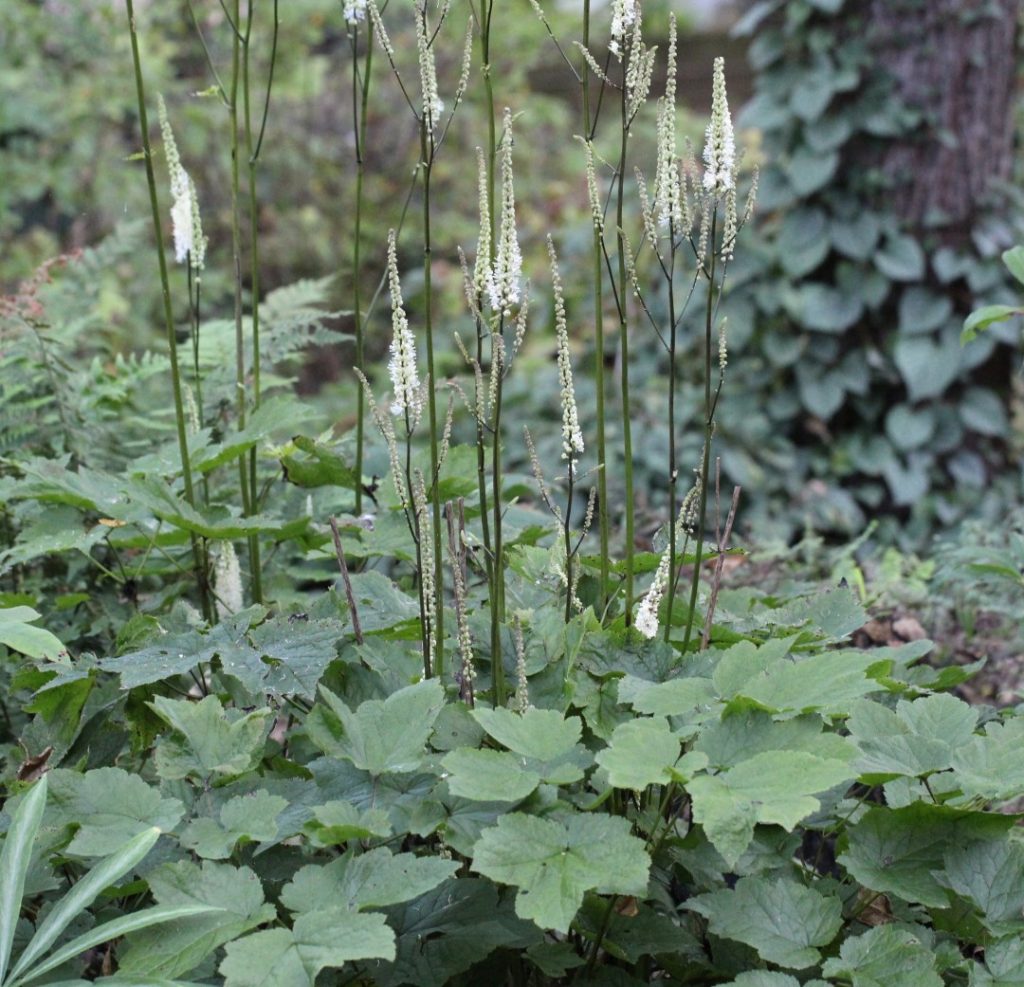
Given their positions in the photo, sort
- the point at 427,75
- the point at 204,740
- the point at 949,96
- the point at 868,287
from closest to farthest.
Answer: the point at 204,740 → the point at 427,75 → the point at 949,96 → the point at 868,287

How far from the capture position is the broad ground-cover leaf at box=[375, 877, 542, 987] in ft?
4.20

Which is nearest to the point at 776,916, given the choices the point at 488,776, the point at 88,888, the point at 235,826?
the point at 488,776

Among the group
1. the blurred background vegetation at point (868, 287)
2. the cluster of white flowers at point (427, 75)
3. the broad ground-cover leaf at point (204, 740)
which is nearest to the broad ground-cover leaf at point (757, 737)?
the broad ground-cover leaf at point (204, 740)

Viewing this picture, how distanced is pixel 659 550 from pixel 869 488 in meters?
3.66

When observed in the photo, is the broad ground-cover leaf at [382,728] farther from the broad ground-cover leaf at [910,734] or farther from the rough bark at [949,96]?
the rough bark at [949,96]

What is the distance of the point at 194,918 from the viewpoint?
4.00 ft

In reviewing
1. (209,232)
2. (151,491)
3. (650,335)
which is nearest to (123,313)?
(209,232)

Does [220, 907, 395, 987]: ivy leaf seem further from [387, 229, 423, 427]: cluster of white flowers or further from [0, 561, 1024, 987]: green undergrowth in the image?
[387, 229, 423, 427]: cluster of white flowers

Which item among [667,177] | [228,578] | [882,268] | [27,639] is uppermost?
[667,177]

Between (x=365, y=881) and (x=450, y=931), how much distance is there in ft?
0.51

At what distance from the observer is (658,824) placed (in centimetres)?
139

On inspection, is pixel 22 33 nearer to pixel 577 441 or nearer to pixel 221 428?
pixel 221 428

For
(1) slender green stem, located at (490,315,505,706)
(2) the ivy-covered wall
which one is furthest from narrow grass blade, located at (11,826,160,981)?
(2) the ivy-covered wall

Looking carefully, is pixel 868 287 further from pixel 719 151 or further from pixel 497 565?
pixel 497 565
